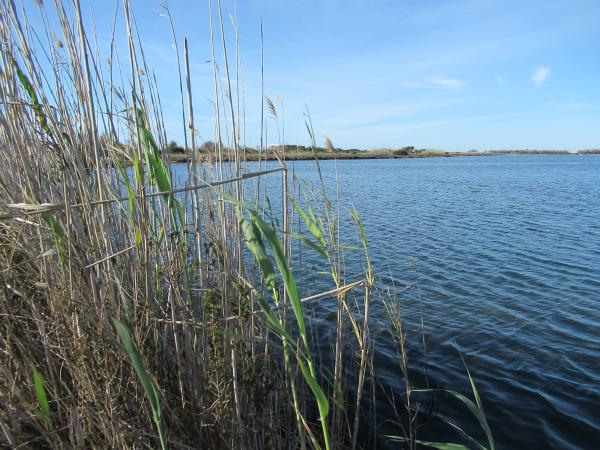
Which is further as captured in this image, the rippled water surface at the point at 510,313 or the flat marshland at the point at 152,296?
the rippled water surface at the point at 510,313

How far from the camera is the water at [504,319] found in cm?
419

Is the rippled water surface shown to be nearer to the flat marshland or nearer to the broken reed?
the flat marshland

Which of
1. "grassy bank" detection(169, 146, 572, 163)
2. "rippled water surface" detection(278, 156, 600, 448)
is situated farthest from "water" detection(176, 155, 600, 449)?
"grassy bank" detection(169, 146, 572, 163)

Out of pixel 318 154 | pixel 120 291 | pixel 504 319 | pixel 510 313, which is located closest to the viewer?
pixel 120 291

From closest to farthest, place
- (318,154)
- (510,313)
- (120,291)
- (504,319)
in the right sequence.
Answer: (120,291), (318,154), (504,319), (510,313)

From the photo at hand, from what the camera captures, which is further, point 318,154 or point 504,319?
point 504,319

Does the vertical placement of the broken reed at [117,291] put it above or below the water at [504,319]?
above

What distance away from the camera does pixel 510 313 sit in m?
6.54

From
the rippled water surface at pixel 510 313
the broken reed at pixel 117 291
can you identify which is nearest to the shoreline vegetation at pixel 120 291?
the broken reed at pixel 117 291

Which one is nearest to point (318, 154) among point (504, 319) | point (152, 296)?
point (152, 296)

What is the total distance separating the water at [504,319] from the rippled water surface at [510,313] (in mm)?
17

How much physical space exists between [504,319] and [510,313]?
29 centimetres

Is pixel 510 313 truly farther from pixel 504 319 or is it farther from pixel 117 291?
pixel 117 291

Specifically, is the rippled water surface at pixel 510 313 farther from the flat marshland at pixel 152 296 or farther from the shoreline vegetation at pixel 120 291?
the shoreline vegetation at pixel 120 291
